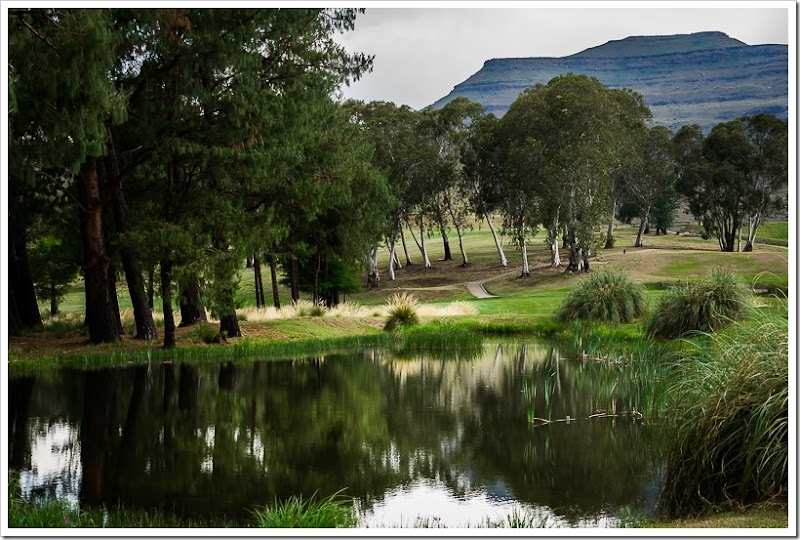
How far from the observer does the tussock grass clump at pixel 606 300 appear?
78.2 feet

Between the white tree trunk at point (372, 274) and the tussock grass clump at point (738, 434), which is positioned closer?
the tussock grass clump at point (738, 434)

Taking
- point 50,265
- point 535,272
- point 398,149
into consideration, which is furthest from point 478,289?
point 50,265

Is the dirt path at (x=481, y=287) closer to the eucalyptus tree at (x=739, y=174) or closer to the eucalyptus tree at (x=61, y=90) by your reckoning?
the eucalyptus tree at (x=739, y=174)

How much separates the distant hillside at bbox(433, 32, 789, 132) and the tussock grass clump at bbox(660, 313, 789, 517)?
40579 millimetres

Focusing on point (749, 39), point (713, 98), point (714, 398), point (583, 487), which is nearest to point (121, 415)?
point (583, 487)

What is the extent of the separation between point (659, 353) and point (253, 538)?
1270 centimetres

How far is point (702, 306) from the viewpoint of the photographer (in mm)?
19719

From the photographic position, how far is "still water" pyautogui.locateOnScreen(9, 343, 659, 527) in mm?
8328

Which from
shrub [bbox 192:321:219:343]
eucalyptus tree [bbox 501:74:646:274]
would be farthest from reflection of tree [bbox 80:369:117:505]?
eucalyptus tree [bbox 501:74:646:274]

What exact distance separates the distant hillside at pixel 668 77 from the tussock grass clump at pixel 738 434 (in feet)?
133

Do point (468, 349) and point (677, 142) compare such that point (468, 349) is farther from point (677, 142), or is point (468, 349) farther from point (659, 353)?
point (677, 142)

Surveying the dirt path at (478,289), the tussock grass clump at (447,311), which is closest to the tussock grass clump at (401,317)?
the tussock grass clump at (447,311)

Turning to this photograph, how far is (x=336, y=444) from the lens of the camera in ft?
35.7

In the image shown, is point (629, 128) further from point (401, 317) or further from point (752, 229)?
point (401, 317)
